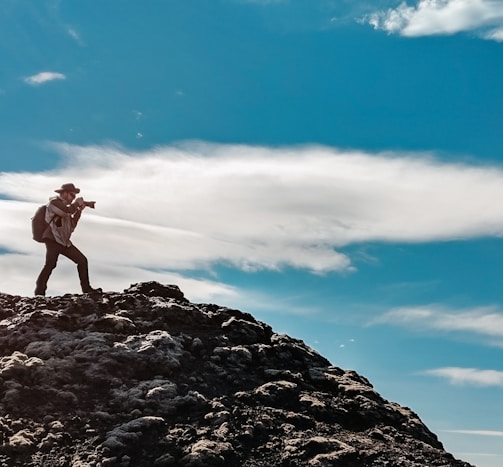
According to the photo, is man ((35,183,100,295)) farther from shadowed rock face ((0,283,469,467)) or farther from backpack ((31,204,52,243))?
shadowed rock face ((0,283,469,467))

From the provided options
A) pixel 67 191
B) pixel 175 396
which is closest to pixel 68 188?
pixel 67 191

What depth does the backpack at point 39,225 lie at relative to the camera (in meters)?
20.6

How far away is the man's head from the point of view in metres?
20.7

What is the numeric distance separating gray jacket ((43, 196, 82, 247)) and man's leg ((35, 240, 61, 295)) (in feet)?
0.80

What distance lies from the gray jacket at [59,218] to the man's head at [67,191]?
0.13 metres

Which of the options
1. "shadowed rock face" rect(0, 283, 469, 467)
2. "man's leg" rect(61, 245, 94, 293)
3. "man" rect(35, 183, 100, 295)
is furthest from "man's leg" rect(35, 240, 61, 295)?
"shadowed rock face" rect(0, 283, 469, 467)

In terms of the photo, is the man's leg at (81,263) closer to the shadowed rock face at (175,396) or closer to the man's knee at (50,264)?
the man's knee at (50,264)

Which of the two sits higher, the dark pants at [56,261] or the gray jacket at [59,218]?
the gray jacket at [59,218]

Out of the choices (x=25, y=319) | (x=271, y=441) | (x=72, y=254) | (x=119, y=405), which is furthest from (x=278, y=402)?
(x=72, y=254)

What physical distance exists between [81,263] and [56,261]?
0.73 m

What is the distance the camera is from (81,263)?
20.9 m

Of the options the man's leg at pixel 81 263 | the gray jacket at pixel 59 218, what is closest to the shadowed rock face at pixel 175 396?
the man's leg at pixel 81 263

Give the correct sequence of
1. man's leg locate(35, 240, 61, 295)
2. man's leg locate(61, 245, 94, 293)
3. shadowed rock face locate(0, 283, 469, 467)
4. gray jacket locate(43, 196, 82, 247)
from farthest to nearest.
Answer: man's leg locate(61, 245, 94, 293)
man's leg locate(35, 240, 61, 295)
gray jacket locate(43, 196, 82, 247)
shadowed rock face locate(0, 283, 469, 467)

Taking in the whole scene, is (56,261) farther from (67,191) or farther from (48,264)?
(67,191)
